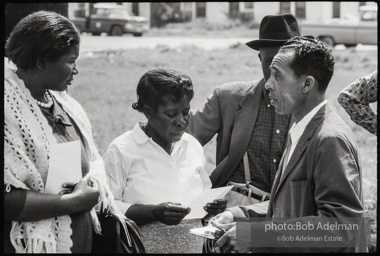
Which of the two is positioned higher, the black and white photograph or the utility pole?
the utility pole

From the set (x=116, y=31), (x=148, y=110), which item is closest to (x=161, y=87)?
(x=148, y=110)

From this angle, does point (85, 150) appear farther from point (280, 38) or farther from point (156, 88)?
point (280, 38)

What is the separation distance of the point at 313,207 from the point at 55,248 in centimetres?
113

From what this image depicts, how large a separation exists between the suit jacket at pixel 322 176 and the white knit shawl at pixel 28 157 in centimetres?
89

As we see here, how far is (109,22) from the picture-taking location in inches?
961

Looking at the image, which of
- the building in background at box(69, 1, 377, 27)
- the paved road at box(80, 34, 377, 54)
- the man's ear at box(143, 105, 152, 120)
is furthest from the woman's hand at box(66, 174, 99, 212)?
the building in background at box(69, 1, 377, 27)

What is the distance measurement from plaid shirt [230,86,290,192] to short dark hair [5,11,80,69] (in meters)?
1.48

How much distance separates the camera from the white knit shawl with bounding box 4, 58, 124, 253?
2814 mm

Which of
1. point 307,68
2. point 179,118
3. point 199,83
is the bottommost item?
point 199,83

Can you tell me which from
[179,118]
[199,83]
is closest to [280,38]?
[179,118]

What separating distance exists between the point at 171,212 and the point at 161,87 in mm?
664

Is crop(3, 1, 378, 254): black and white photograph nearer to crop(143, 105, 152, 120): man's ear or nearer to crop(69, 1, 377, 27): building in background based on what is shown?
crop(143, 105, 152, 120): man's ear

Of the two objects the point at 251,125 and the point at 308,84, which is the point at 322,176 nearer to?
the point at 308,84

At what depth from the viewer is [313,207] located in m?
2.95
